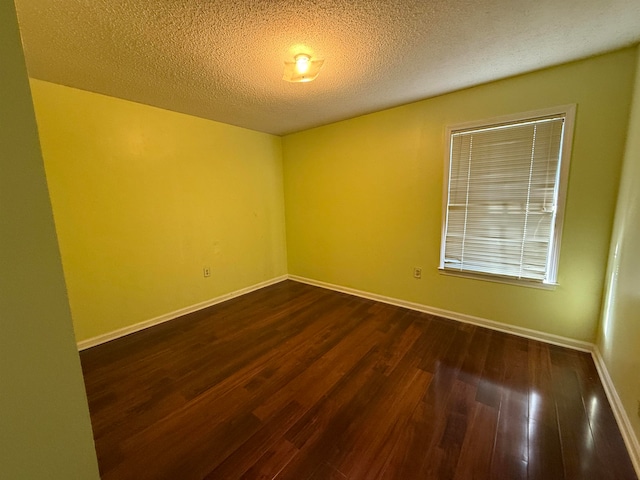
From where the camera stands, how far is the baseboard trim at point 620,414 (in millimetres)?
1240

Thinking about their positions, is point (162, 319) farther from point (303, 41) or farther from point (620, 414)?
point (620, 414)

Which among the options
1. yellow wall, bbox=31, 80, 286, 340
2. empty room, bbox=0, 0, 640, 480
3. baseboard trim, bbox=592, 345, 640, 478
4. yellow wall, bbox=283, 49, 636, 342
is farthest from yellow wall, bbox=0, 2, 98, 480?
yellow wall, bbox=283, 49, 636, 342

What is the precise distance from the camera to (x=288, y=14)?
1.42 meters

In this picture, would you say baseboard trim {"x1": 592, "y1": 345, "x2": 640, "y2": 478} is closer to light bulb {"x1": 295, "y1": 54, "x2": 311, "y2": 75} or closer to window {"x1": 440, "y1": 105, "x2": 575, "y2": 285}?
window {"x1": 440, "y1": 105, "x2": 575, "y2": 285}

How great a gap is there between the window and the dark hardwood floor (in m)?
0.70

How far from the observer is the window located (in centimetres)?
211

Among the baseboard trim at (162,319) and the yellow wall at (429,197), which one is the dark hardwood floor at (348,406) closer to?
the baseboard trim at (162,319)

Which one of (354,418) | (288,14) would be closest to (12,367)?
(354,418)

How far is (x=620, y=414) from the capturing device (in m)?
1.45

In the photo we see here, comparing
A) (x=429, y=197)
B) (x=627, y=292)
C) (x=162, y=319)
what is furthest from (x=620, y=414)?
(x=162, y=319)

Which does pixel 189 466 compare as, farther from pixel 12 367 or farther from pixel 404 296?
pixel 404 296

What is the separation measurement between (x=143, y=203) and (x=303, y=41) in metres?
2.17

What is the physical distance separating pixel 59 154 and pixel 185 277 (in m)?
1.57

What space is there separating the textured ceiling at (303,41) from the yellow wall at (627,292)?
737 millimetres
